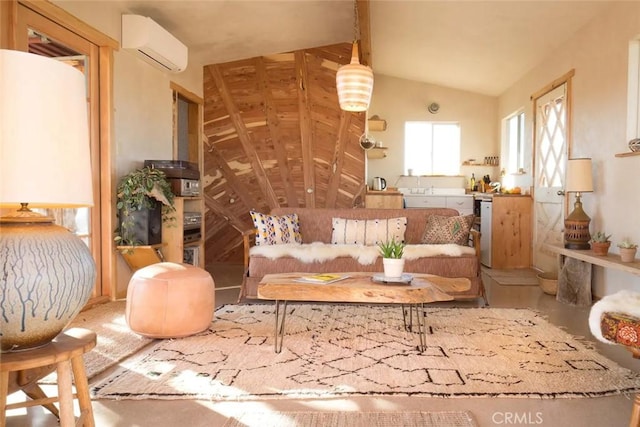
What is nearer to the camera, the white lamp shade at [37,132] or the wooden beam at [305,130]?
the white lamp shade at [37,132]

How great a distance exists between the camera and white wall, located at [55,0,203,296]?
404 centimetres

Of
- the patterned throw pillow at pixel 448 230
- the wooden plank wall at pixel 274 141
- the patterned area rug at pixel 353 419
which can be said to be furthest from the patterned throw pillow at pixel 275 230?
the patterned area rug at pixel 353 419

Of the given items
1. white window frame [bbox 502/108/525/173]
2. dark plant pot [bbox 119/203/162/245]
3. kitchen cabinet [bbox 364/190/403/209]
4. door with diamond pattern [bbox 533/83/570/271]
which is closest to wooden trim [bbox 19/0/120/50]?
dark plant pot [bbox 119/203/162/245]

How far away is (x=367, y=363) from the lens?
2.60m

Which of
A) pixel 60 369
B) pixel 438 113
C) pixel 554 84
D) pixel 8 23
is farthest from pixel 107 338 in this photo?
pixel 438 113

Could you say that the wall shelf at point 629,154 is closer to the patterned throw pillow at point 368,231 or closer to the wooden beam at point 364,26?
the patterned throw pillow at point 368,231

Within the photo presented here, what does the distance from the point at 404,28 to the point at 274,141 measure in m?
2.31

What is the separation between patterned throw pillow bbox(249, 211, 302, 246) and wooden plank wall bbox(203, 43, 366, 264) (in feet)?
7.34

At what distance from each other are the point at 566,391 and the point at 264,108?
5204 millimetres

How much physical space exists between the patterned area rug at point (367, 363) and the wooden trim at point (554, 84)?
9.14ft

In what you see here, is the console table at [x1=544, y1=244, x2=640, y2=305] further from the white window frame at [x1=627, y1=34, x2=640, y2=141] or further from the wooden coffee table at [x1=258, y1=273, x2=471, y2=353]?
the wooden coffee table at [x1=258, y1=273, x2=471, y2=353]

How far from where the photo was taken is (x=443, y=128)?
7934mm

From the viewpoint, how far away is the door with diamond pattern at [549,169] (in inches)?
205

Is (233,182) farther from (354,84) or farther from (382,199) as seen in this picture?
A: (354,84)
